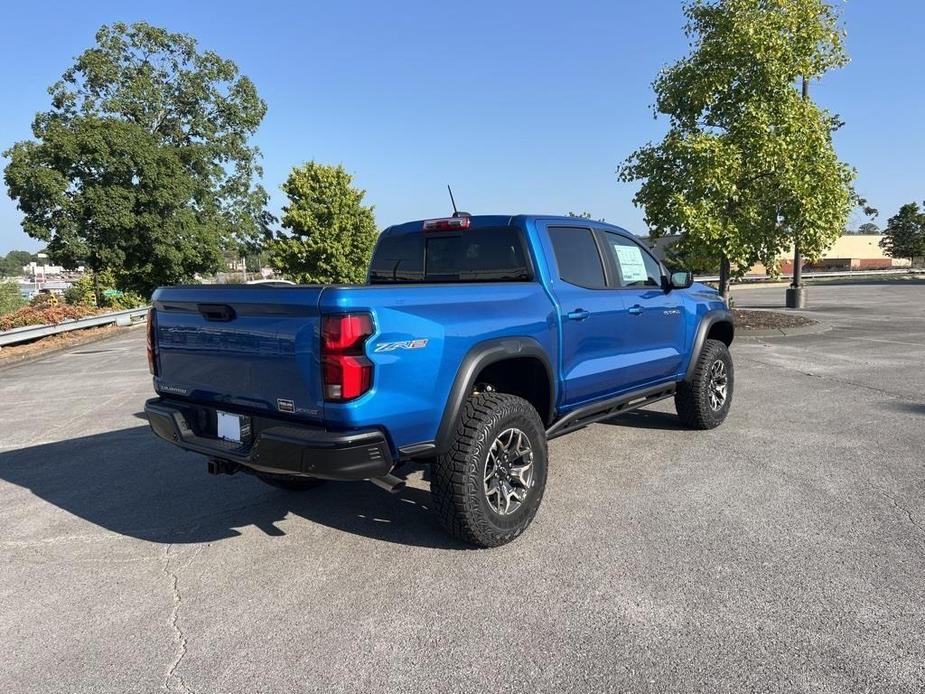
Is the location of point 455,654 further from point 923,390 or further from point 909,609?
point 923,390

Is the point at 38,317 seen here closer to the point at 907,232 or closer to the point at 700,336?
the point at 700,336

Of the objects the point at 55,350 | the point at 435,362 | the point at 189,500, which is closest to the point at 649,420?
the point at 435,362

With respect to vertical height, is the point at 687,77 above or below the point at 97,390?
above

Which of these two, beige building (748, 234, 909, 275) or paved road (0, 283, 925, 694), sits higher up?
beige building (748, 234, 909, 275)

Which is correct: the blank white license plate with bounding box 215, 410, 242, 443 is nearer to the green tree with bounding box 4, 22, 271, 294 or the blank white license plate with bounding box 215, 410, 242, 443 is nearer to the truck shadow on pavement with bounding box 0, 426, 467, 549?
the truck shadow on pavement with bounding box 0, 426, 467, 549

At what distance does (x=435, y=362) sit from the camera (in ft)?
10.3

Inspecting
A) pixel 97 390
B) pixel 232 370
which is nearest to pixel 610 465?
pixel 232 370

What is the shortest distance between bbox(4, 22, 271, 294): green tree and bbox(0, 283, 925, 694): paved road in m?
28.3

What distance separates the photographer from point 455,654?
2607mm

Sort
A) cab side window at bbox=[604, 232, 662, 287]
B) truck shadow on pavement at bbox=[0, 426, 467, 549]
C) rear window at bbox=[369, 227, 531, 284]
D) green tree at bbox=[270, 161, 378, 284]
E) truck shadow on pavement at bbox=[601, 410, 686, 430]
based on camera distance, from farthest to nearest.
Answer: green tree at bbox=[270, 161, 378, 284] < truck shadow on pavement at bbox=[601, 410, 686, 430] < cab side window at bbox=[604, 232, 662, 287] < rear window at bbox=[369, 227, 531, 284] < truck shadow on pavement at bbox=[0, 426, 467, 549]

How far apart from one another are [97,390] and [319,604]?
7.84 m

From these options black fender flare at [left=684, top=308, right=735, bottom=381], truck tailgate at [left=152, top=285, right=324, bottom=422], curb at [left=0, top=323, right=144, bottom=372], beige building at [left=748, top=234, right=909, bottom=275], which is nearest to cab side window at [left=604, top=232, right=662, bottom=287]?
black fender flare at [left=684, top=308, right=735, bottom=381]

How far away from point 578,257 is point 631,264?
76 cm

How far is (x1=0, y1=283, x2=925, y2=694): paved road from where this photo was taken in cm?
252
